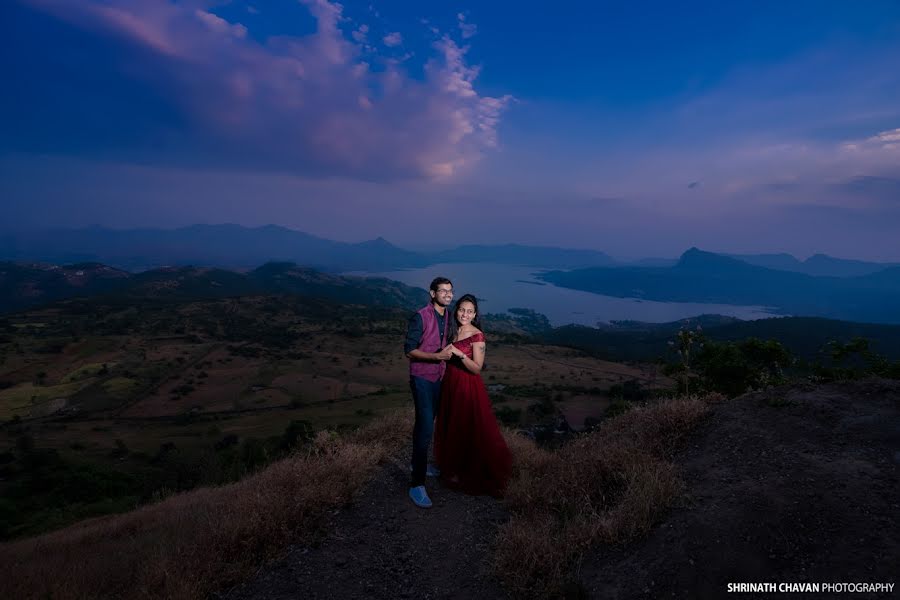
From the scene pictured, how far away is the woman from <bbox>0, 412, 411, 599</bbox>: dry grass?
1.34 meters

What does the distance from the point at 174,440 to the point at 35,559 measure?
28777mm

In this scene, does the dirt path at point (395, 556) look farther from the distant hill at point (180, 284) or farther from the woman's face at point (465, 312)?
the distant hill at point (180, 284)

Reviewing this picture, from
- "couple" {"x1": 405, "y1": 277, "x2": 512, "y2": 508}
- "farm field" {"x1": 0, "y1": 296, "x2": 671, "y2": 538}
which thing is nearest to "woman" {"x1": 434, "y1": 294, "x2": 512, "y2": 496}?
"couple" {"x1": 405, "y1": 277, "x2": 512, "y2": 508}

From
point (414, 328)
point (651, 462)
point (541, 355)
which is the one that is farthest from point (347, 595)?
point (541, 355)

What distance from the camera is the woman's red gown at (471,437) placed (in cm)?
530

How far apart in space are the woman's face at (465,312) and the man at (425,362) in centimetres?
19

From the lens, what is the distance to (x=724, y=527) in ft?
10.8

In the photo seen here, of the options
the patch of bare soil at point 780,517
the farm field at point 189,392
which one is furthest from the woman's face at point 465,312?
the farm field at point 189,392

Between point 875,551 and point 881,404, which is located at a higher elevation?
point 881,404

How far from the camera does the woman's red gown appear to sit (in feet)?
17.4

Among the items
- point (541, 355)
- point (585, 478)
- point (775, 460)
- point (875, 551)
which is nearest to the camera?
point (875, 551)

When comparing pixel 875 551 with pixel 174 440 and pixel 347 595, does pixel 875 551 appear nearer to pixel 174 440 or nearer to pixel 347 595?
pixel 347 595

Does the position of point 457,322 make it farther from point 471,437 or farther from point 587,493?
point 587,493

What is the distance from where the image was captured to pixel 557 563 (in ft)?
A: 11.1
